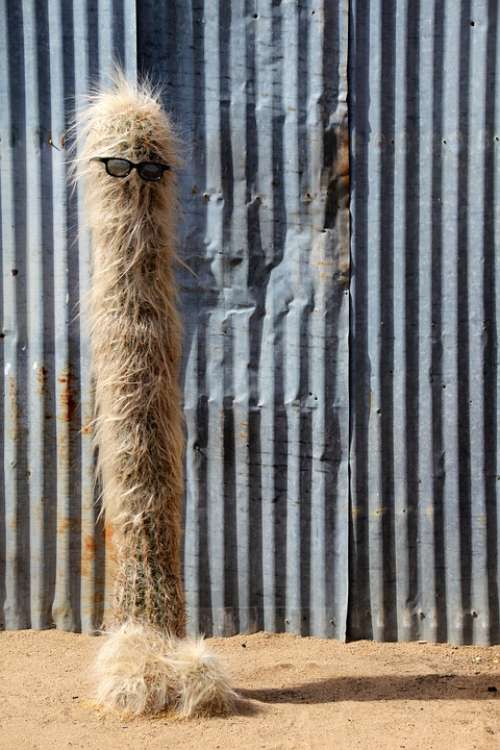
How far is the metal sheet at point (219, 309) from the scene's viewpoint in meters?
4.81

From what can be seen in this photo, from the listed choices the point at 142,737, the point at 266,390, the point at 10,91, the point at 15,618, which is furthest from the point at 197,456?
the point at 10,91

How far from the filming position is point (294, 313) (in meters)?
4.92

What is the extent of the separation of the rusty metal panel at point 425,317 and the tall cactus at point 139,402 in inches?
50.7

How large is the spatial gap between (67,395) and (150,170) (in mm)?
1570

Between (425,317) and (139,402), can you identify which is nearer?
(139,402)

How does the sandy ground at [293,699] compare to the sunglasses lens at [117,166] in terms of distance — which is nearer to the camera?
the sandy ground at [293,699]

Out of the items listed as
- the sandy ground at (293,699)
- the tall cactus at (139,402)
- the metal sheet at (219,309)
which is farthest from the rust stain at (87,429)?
the sandy ground at (293,699)

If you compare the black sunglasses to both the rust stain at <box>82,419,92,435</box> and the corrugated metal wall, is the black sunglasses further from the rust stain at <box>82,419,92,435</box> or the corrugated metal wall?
the rust stain at <box>82,419,92,435</box>

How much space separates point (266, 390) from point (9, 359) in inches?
54.0

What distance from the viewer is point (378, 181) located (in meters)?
4.84

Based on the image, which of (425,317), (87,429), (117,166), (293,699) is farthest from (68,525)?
(425,317)

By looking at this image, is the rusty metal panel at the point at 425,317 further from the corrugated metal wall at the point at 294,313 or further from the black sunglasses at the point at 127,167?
the black sunglasses at the point at 127,167

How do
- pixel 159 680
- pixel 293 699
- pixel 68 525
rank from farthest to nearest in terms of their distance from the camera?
pixel 68 525 → pixel 293 699 → pixel 159 680

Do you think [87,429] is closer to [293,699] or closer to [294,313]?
[294,313]
